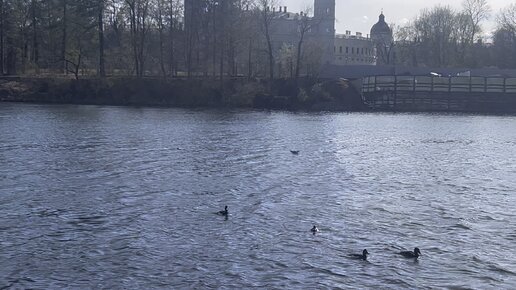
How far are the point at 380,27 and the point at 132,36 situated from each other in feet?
320

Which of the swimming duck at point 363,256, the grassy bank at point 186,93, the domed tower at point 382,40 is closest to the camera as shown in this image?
the swimming duck at point 363,256

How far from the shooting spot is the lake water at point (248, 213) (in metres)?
15.5

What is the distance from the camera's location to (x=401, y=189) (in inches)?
1038

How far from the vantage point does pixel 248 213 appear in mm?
21281

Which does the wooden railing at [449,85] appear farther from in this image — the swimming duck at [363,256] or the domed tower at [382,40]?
the swimming duck at [363,256]

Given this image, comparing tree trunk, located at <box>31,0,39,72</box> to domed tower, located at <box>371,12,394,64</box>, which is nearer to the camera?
tree trunk, located at <box>31,0,39,72</box>

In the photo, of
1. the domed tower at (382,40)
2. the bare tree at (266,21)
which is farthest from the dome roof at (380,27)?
the bare tree at (266,21)

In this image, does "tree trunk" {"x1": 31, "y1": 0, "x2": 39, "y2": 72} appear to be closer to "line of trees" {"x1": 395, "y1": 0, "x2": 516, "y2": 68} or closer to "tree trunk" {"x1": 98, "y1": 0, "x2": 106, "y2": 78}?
"tree trunk" {"x1": 98, "y1": 0, "x2": 106, "y2": 78}

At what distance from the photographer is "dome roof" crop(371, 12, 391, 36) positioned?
167200mm

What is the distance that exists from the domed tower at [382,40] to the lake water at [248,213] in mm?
100717

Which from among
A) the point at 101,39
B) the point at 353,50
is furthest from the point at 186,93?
the point at 353,50

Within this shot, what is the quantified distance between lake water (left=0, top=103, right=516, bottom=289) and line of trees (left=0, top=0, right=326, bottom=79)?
155ft

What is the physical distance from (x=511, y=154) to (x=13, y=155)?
1018 inches

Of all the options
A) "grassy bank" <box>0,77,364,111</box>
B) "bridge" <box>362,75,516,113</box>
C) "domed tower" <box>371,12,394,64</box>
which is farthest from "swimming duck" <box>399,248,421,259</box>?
"domed tower" <box>371,12,394,64</box>
